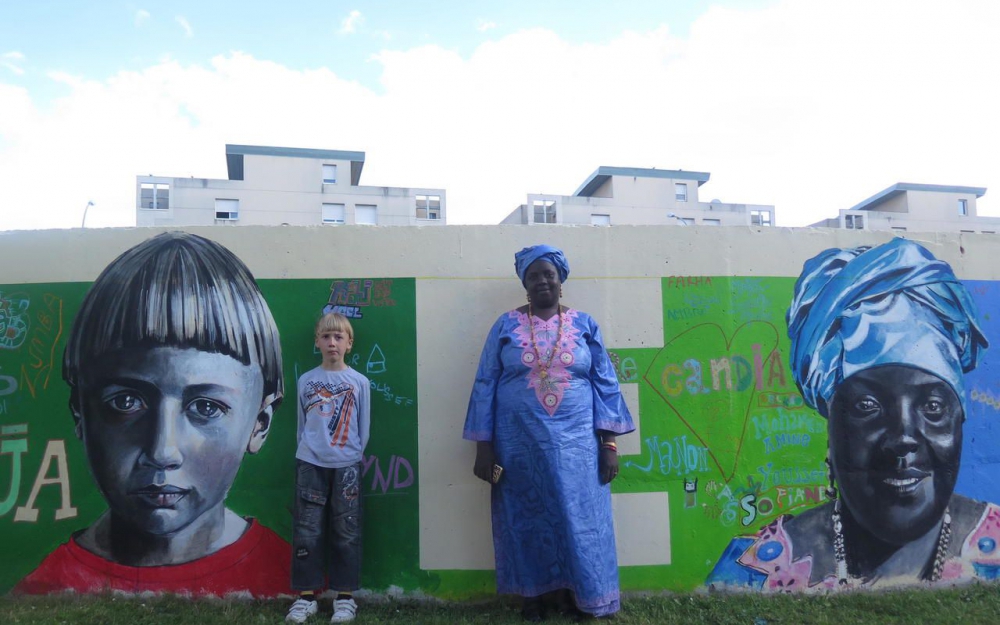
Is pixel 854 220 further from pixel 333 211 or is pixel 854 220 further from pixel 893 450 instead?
pixel 893 450

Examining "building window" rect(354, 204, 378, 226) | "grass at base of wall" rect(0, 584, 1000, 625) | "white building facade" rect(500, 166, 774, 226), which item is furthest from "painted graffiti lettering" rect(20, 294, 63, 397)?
"white building facade" rect(500, 166, 774, 226)

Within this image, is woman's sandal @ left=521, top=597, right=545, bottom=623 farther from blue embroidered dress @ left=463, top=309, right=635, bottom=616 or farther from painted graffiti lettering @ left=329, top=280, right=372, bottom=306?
painted graffiti lettering @ left=329, top=280, right=372, bottom=306

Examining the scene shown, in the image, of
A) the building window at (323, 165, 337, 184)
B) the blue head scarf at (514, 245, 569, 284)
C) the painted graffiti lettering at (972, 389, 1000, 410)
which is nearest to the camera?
the blue head scarf at (514, 245, 569, 284)

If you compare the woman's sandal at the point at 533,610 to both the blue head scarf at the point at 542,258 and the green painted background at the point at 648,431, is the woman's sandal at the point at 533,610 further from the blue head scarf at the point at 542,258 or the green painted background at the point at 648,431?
the blue head scarf at the point at 542,258

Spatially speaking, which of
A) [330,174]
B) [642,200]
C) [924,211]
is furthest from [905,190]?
[330,174]

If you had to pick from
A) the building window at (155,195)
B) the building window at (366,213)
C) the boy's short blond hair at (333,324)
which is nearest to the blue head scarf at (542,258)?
the boy's short blond hair at (333,324)

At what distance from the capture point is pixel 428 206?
37281 millimetres

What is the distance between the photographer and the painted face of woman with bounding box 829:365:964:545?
3.99m

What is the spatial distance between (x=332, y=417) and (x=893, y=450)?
3.14 meters

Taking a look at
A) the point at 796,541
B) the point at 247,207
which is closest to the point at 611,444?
the point at 796,541

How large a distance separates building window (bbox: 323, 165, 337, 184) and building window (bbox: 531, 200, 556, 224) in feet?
35.2

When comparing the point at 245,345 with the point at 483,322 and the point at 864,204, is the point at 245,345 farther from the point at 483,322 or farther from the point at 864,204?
the point at 864,204

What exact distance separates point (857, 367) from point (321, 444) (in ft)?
9.92

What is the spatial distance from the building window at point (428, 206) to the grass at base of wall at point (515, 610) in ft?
112
